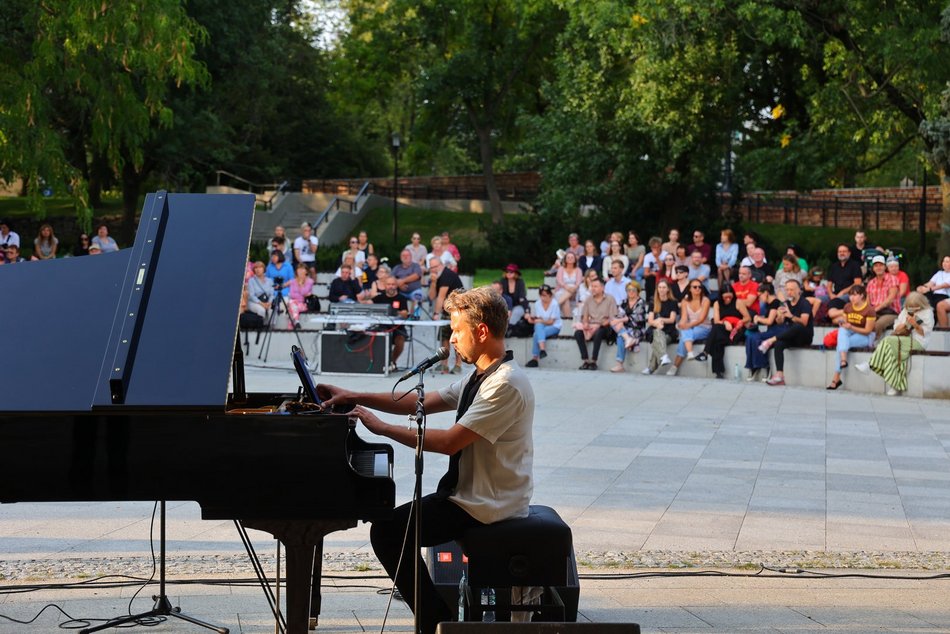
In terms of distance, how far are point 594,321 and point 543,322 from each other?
0.93m

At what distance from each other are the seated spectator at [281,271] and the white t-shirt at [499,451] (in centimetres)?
1692

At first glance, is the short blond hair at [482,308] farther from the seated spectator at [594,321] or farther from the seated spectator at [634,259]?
the seated spectator at [634,259]

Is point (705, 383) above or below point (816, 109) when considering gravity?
below

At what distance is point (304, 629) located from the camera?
5020 millimetres

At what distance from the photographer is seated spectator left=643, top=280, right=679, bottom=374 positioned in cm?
1953

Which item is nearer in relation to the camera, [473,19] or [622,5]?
[622,5]

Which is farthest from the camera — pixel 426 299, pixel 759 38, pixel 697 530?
pixel 759 38

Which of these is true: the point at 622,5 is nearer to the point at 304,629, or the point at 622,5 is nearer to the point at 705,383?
the point at 705,383

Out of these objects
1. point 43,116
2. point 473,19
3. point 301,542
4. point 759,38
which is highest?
point 473,19

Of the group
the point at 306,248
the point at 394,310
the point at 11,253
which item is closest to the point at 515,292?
the point at 394,310

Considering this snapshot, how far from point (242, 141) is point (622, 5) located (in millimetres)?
26890

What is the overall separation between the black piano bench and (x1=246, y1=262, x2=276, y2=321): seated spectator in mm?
16297

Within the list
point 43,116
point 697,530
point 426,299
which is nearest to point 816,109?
point 426,299

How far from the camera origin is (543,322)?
20.6 metres
